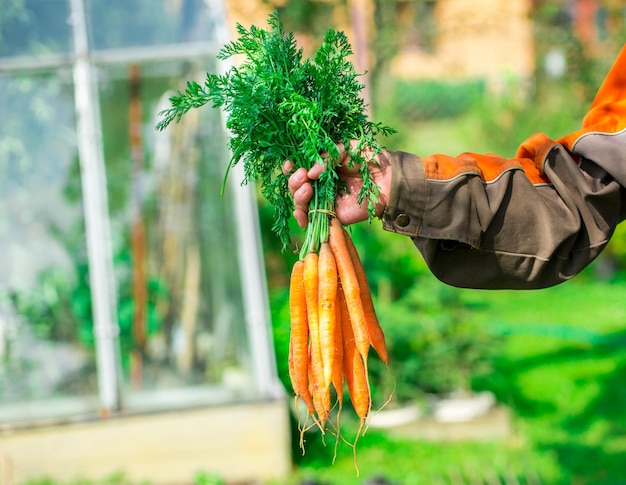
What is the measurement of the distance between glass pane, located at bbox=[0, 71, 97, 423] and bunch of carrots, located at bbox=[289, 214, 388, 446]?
322 centimetres

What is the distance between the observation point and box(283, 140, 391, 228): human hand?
2.10 meters

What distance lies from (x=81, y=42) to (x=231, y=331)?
215 centimetres

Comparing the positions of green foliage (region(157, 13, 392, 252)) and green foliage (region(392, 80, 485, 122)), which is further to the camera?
green foliage (region(392, 80, 485, 122))

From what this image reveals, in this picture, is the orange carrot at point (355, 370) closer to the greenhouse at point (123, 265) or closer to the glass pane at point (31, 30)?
the greenhouse at point (123, 265)

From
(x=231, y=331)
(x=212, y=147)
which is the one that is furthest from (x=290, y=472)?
(x=212, y=147)

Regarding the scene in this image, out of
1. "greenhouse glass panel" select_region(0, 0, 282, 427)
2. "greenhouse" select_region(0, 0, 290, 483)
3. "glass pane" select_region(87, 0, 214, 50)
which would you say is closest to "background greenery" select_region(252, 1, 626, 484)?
"greenhouse" select_region(0, 0, 290, 483)

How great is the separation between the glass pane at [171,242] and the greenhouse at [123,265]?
0.01 meters

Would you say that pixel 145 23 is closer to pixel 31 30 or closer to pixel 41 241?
pixel 31 30

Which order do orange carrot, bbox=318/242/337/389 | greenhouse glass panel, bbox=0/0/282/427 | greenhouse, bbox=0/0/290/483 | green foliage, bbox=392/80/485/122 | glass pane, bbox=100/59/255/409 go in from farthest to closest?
green foliage, bbox=392/80/485/122 → glass pane, bbox=100/59/255/409 → greenhouse glass panel, bbox=0/0/282/427 → greenhouse, bbox=0/0/290/483 → orange carrot, bbox=318/242/337/389

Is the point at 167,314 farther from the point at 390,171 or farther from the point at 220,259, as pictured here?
the point at 390,171

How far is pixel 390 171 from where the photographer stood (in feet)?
6.89

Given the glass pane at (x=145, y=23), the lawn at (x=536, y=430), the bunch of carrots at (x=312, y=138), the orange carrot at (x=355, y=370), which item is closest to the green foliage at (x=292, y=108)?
the bunch of carrots at (x=312, y=138)

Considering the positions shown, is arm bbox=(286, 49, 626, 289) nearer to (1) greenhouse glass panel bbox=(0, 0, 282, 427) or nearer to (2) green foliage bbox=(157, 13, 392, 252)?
(2) green foliage bbox=(157, 13, 392, 252)

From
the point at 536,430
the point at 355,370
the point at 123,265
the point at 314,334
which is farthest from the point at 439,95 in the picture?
the point at 314,334
